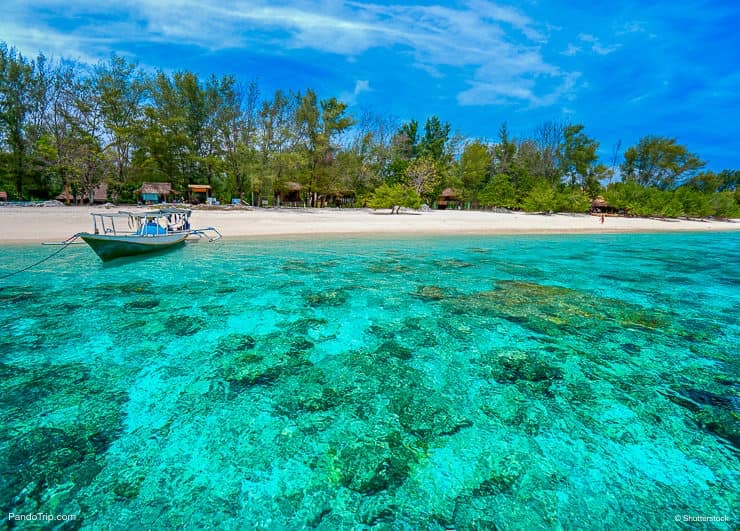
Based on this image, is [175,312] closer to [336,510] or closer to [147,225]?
[336,510]

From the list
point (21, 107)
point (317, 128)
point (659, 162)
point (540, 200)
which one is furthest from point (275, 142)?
point (659, 162)

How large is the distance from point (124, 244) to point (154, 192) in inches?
1084

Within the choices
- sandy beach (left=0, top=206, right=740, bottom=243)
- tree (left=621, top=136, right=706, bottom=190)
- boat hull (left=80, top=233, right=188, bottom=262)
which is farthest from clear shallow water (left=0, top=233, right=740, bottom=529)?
tree (left=621, top=136, right=706, bottom=190)

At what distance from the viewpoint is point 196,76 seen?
32969mm

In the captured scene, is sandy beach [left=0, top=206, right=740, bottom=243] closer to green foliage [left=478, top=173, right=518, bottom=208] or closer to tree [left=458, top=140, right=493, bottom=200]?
green foliage [left=478, top=173, right=518, bottom=208]

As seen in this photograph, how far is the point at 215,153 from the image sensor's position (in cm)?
3422

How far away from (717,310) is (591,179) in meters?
51.0

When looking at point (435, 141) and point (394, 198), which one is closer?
point (394, 198)

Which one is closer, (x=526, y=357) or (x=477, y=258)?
(x=526, y=357)

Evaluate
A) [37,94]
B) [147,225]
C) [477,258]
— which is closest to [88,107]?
[37,94]

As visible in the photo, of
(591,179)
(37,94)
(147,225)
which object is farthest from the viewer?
(591,179)

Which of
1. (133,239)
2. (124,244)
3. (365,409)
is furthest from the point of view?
(133,239)

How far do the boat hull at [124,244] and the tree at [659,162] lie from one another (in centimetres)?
6930

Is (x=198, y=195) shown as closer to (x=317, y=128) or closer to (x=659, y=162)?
(x=317, y=128)
